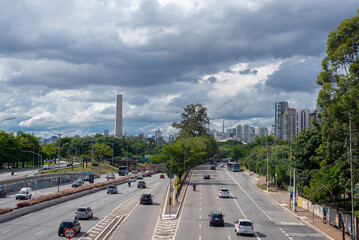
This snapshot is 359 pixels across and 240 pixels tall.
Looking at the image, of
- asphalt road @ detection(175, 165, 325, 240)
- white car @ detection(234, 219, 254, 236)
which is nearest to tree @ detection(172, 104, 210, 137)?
asphalt road @ detection(175, 165, 325, 240)

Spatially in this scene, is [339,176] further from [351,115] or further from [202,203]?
[202,203]

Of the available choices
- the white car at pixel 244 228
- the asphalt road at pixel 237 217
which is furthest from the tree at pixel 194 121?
the white car at pixel 244 228

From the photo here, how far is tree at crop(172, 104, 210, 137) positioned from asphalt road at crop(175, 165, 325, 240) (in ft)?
302

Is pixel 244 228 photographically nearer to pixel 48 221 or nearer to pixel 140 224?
pixel 140 224

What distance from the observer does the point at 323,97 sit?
119 ft

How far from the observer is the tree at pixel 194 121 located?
159 m

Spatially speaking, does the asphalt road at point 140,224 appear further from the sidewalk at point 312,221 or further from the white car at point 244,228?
the sidewalk at point 312,221

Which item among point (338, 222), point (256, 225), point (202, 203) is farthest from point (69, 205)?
point (338, 222)

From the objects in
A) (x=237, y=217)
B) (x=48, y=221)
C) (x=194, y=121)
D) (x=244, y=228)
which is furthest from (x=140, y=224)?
(x=194, y=121)

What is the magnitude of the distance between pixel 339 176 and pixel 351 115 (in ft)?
26.8

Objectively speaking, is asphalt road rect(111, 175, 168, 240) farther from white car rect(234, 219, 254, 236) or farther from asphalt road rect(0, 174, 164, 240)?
white car rect(234, 219, 254, 236)

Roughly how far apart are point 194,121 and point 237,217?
120 m

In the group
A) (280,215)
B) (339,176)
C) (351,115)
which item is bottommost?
(280,215)

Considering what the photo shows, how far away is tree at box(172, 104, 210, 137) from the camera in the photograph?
159000 mm
